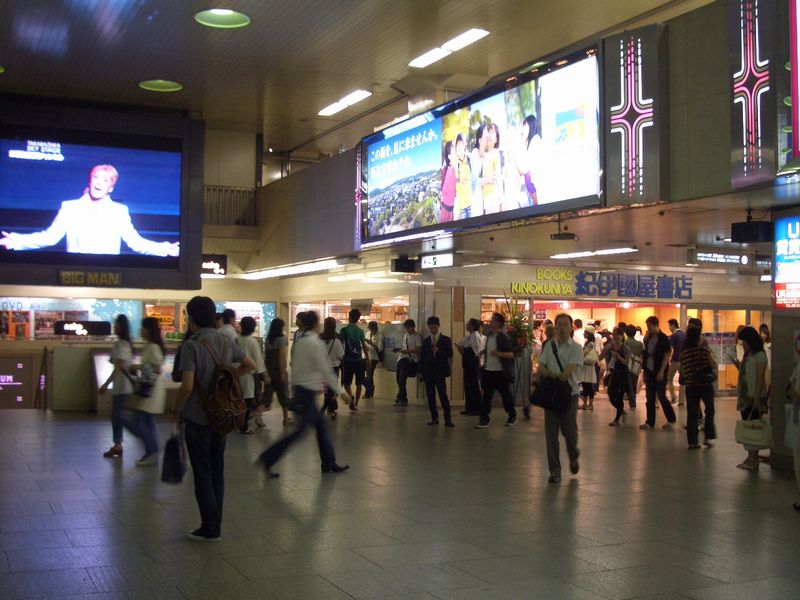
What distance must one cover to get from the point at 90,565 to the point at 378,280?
545 inches

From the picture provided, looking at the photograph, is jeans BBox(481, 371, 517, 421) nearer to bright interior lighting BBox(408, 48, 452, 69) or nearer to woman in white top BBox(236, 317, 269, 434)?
woman in white top BBox(236, 317, 269, 434)

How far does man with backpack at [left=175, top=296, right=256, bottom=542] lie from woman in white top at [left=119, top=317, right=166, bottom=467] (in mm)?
3634

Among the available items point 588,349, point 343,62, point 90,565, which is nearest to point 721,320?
point 588,349

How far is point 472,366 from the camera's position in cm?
1619

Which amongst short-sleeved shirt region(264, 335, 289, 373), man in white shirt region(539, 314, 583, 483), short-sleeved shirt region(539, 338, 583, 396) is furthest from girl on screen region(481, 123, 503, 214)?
short-sleeved shirt region(264, 335, 289, 373)

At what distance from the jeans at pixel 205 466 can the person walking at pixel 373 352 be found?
12182mm

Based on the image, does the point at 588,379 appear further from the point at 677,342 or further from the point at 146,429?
the point at 146,429

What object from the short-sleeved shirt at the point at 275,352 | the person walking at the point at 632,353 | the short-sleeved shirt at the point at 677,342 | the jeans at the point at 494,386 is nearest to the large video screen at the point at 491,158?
the jeans at the point at 494,386

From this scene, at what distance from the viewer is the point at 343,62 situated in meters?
15.3

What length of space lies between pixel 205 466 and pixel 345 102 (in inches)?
507

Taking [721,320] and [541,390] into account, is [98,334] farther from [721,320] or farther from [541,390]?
[721,320]

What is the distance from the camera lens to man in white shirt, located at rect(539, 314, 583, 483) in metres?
9.14

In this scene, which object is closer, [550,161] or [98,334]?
[550,161]

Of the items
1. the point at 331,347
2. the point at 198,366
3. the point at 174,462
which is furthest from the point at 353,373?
the point at 198,366
